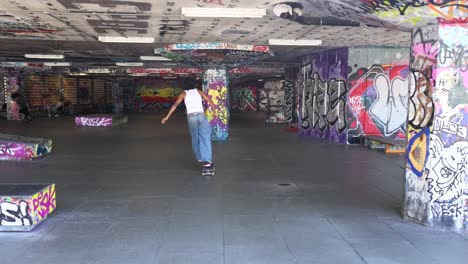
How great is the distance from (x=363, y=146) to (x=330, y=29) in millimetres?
5290

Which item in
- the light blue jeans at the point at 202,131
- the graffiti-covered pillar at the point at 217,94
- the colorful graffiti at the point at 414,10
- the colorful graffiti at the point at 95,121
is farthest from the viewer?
the colorful graffiti at the point at 95,121

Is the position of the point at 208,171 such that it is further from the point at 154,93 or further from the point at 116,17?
the point at 154,93

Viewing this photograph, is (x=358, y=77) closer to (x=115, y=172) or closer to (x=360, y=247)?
(x=115, y=172)

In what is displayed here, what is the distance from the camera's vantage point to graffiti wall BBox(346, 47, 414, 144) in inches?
542

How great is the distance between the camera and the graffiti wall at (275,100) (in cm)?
2480

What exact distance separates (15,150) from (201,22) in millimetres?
6033

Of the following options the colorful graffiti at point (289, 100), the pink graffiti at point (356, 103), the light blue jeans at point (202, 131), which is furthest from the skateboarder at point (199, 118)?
the colorful graffiti at point (289, 100)

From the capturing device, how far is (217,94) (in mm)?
15172

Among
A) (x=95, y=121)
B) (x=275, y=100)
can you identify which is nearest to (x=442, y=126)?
(x=95, y=121)

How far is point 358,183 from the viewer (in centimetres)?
777

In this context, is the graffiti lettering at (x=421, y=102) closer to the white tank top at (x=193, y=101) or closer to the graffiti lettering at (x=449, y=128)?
the graffiti lettering at (x=449, y=128)

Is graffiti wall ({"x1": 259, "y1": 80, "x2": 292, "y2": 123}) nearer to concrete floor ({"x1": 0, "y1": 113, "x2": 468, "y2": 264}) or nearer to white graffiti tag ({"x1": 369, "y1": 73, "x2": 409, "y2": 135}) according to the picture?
white graffiti tag ({"x1": 369, "y1": 73, "x2": 409, "y2": 135})

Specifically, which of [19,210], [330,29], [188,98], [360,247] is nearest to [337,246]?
[360,247]

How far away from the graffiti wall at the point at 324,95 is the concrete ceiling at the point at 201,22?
6.23 ft
